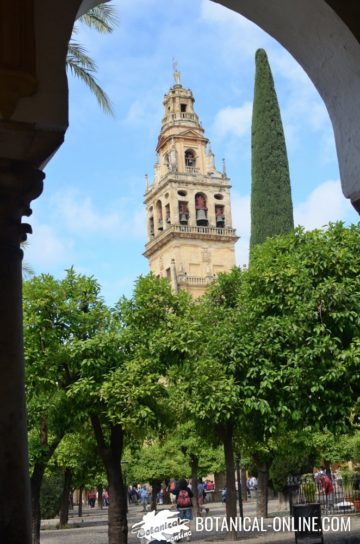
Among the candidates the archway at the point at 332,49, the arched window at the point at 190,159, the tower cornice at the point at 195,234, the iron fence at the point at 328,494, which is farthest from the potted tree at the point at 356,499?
the arched window at the point at 190,159

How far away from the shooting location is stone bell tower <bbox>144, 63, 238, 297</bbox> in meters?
58.5

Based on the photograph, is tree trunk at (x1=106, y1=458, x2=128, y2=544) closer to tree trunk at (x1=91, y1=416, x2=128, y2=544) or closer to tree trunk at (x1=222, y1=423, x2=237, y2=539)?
tree trunk at (x1=91, y1=416, x2=128, y2=544)

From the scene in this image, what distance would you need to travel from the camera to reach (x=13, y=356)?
139 inches

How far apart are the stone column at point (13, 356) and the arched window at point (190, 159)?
58370 millimetres

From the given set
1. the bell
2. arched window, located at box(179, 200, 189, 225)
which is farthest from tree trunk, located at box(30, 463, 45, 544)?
the bell

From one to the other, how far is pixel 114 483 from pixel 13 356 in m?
11.6

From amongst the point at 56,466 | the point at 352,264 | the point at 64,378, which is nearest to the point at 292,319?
the point at 352,264

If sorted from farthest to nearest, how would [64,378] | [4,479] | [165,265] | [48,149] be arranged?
[165,265], [64,378], [48,149], [4,479]

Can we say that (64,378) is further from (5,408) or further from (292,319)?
(5,408)

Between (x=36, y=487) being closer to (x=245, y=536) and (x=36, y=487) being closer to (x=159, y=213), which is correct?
(x=245, y=536)

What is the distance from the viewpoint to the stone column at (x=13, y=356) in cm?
329

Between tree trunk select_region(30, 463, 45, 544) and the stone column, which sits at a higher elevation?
the stone column

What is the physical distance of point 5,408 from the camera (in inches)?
134

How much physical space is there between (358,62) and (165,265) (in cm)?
5560
